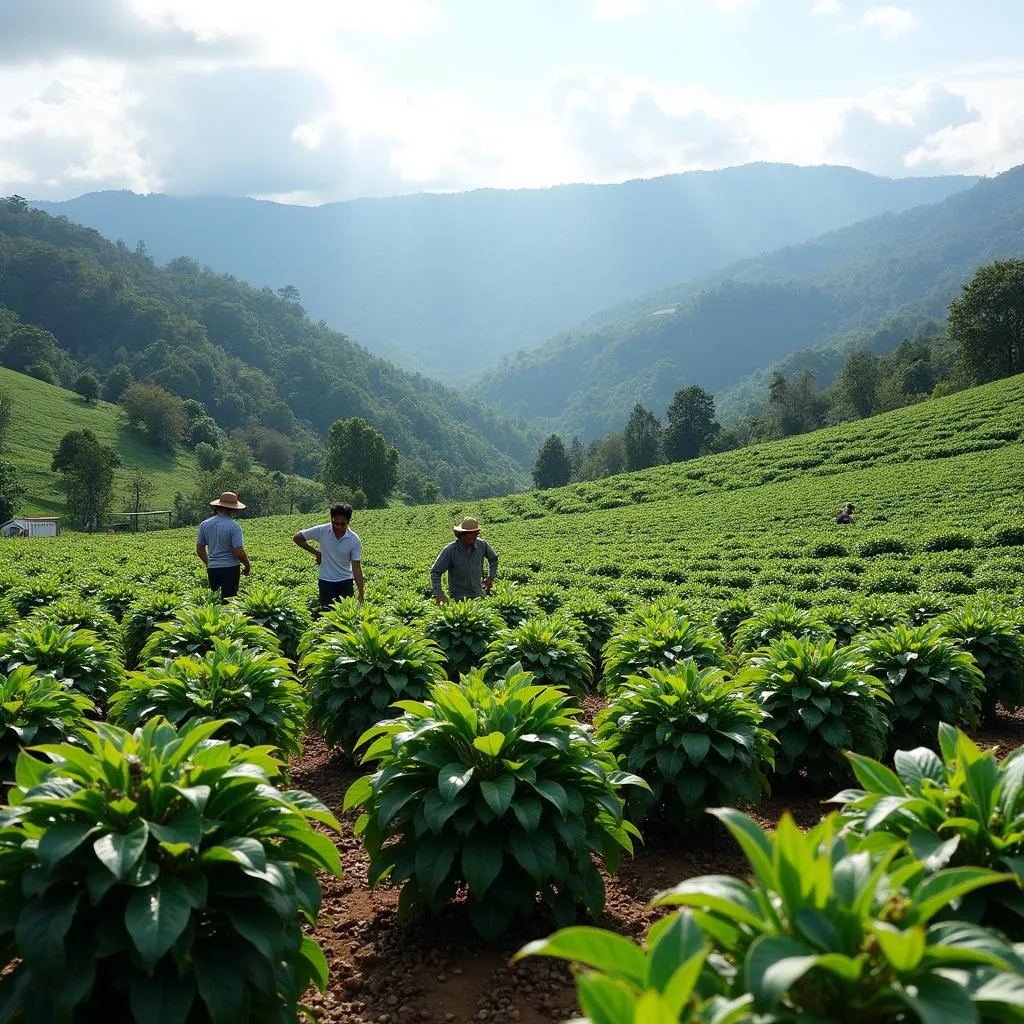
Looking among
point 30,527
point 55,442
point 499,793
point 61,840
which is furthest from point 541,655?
point 55,442

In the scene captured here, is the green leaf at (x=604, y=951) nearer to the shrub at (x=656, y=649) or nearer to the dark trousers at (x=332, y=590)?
the shrub at (x=656, y=649)

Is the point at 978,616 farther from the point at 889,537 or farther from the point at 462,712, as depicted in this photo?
the point at 889,537

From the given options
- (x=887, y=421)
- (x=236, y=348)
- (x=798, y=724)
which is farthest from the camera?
(x=236, y=348)

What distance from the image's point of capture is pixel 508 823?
12.7 ft

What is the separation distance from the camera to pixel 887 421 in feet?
136

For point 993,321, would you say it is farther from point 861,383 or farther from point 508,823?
point 508,823

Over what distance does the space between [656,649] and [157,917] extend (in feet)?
17.2

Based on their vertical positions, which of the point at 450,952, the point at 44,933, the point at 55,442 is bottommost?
the point at 450,952

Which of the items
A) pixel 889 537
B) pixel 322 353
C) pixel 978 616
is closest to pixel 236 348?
pixel 322 353

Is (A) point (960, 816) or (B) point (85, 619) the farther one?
(B) point (85, 619)

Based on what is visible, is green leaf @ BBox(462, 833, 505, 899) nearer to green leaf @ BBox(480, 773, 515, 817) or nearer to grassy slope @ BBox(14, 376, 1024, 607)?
green leaf @ BBox(480, 773, 515, 817)

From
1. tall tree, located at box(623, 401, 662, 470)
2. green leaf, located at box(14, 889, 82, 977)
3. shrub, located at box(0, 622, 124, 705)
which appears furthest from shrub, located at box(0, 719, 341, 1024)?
tall tree, located at box(623, 401, 662, 470)

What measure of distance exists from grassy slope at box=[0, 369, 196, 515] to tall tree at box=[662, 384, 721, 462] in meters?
51.1

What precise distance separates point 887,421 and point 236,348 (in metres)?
127
